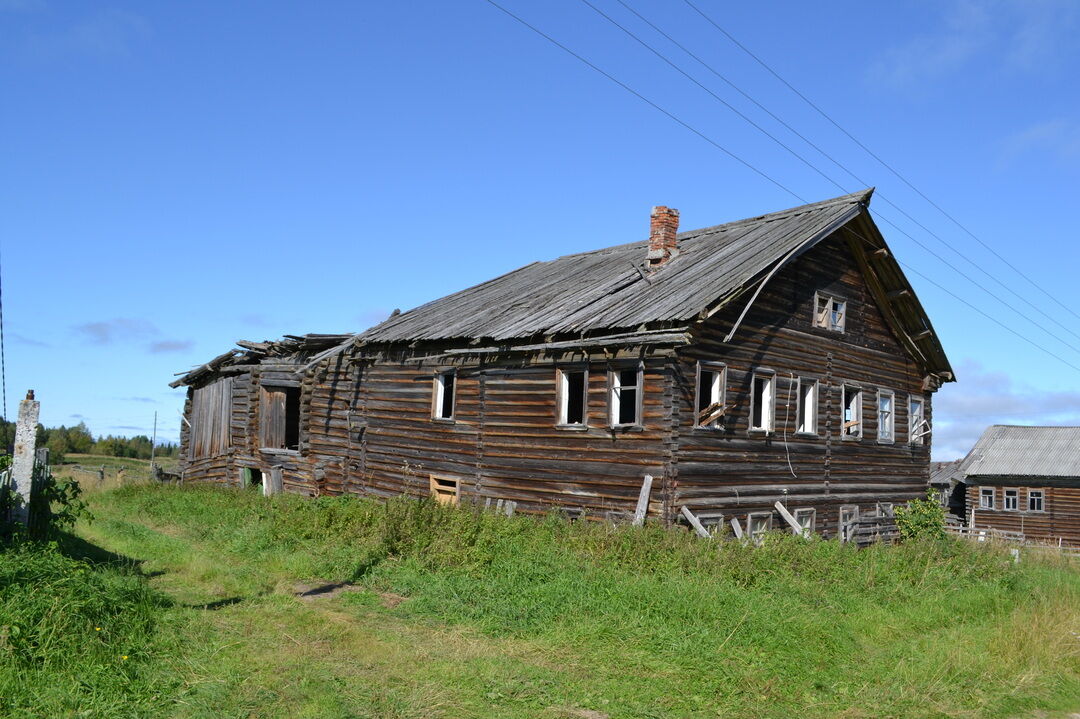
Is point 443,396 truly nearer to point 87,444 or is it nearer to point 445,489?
point 445,489

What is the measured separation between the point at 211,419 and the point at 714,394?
18755mm

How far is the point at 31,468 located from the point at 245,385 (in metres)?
16.3

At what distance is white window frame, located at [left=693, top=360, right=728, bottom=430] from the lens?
53.0 ft

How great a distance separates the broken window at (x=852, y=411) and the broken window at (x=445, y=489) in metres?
9.80

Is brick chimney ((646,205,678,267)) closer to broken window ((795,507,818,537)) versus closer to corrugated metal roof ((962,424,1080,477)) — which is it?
broken window ((795,507,818,537))

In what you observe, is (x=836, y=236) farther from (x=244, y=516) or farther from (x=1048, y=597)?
(x=244, y=516)

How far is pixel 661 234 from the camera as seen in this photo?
69.1ft

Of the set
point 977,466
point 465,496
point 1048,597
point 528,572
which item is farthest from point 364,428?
point 977,466

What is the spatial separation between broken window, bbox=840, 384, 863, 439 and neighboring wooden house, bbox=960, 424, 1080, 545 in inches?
970

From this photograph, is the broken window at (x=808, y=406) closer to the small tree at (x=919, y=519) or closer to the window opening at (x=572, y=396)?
the small tree at (x=919, y=519)

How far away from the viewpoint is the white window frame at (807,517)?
62.0ft

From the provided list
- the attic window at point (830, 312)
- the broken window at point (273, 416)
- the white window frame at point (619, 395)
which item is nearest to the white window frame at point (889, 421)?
the attic window at point (830, 312)

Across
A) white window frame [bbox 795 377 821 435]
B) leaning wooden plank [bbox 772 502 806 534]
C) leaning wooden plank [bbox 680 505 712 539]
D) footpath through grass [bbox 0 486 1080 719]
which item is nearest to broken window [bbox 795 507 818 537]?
leaning wooden plank [bbox 772 502 806 534]

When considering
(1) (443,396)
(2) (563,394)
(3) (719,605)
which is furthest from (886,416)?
(3) (719,605)
